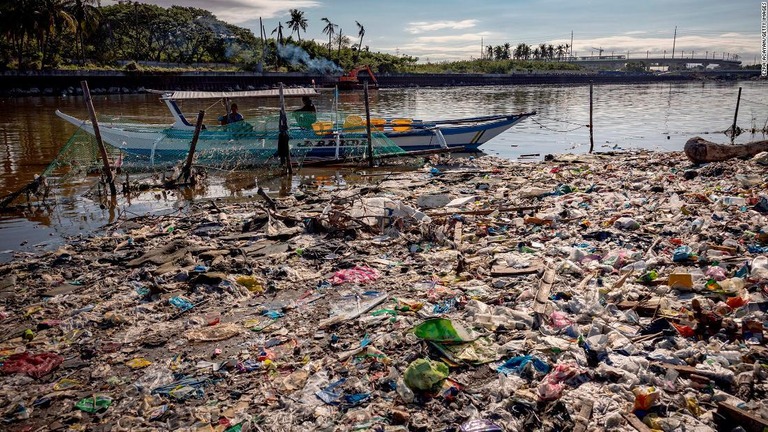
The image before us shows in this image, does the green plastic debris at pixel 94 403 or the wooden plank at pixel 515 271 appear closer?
the green plastic debris at pixel 94 403

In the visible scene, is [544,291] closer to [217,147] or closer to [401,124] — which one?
[217,147]

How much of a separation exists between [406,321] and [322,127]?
11.4 metres

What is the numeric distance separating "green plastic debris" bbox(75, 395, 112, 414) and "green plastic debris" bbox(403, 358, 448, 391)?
94.4 inches

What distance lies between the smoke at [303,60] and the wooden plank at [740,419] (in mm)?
73900

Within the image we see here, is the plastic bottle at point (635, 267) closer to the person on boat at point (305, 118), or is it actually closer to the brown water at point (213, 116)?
the brown water at point (213, 116)

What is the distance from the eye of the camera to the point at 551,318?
4949 millimetres

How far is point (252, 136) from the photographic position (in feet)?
47.4

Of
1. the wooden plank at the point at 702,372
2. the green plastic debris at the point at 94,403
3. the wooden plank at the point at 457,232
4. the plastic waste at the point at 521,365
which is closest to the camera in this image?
the wooden plank at the point at 702,372

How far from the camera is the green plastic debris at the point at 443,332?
4.59 m

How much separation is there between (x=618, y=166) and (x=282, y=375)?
1158cm

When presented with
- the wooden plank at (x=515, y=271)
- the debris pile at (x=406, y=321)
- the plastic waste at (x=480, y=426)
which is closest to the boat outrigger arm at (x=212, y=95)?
the debris pile at (x=406, y=321)

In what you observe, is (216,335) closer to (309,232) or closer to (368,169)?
(309,232)

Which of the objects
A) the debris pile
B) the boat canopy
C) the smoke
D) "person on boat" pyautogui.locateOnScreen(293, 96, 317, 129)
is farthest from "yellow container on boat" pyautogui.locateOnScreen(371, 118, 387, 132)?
the smoke

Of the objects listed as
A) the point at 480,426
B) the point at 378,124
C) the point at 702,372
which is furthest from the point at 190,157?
the point at 702,372
